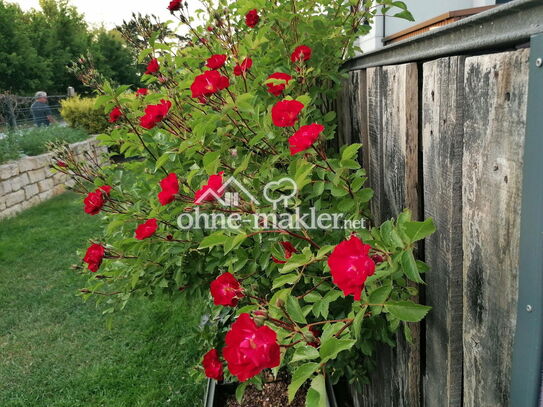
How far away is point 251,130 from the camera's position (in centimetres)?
150

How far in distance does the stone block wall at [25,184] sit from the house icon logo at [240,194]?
5.10 metres

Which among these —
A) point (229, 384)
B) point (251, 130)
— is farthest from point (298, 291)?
point (229, 384)

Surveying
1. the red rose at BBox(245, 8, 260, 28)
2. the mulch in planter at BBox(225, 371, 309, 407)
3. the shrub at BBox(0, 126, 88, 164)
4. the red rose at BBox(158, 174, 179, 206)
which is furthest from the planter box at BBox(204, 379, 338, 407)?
the shrub at BBox(0, 126, 88, 164)

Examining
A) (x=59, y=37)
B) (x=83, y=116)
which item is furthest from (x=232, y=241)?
(x=59, y=37)

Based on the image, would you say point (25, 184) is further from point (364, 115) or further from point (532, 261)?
point (532, 261)

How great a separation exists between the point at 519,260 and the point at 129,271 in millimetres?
1470

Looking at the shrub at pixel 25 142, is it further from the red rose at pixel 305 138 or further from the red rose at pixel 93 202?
the red rose at pixel 305 138

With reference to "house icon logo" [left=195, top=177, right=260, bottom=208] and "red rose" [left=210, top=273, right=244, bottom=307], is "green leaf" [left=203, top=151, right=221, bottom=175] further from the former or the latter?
"red rose" [left=210, top=273, right=244, bottom=307]

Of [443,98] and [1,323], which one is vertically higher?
[443,98]

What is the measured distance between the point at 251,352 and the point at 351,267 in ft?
0.78

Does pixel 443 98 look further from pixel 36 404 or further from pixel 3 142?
pixel 3 142

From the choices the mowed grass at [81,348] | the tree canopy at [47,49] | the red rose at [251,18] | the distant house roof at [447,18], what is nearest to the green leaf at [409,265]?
the red rose at [251,18]

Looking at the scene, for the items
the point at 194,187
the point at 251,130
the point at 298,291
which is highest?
the point at 251,130

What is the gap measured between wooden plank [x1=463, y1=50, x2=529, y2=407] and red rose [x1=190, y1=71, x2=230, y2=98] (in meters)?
0.76
